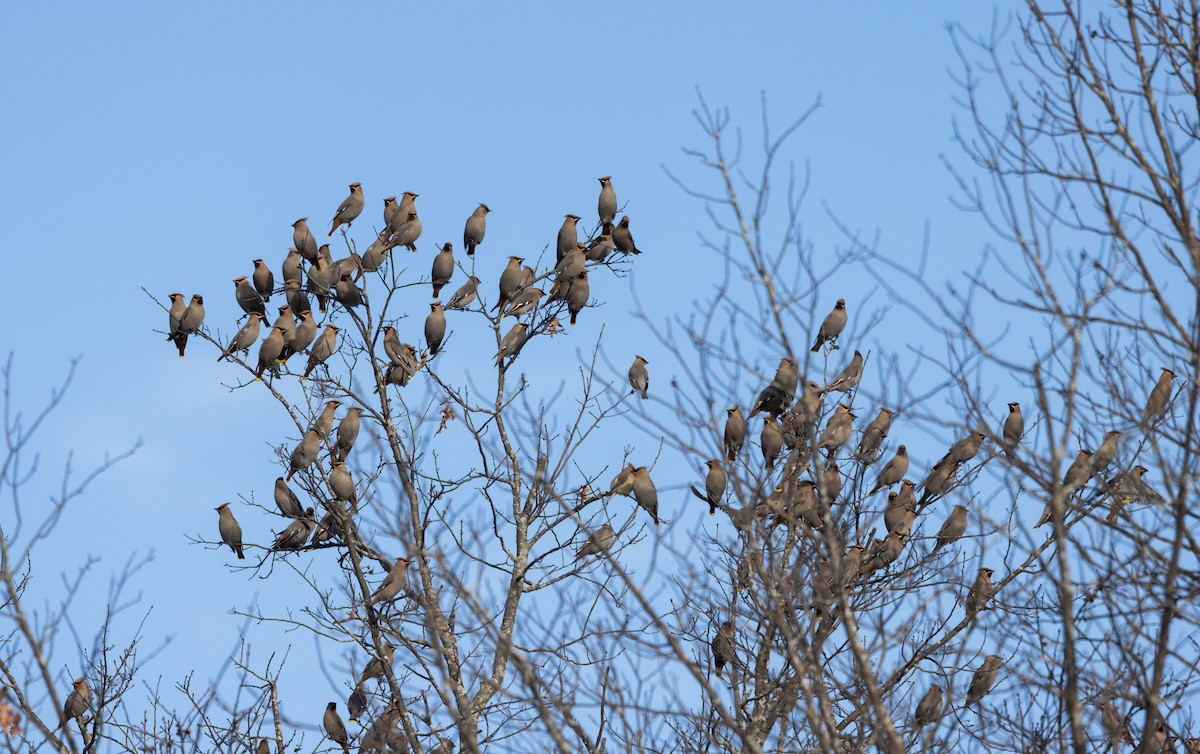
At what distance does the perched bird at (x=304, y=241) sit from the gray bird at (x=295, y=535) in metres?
2.80

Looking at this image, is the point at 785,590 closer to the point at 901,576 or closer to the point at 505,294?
the point at 901,576

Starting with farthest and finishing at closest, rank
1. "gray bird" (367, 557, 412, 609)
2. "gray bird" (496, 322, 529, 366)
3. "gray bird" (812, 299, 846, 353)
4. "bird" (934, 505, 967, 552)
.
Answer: "gray bird" (812, 299, 846, 353), "gray bird" (496, 322, 529, 366), "gray bird" (367, 557, 412, 609), "bird" (934, 505, 967, 552)

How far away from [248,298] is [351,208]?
1740mm

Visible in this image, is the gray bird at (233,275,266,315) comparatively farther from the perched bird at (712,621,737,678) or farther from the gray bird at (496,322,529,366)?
the perched bird at (712,621,737,678)

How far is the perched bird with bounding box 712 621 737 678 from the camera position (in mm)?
8945

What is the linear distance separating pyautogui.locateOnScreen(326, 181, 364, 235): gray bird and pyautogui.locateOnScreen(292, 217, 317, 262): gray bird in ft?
3.25

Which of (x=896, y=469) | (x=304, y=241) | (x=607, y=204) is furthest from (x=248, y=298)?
(x=896, y=469)

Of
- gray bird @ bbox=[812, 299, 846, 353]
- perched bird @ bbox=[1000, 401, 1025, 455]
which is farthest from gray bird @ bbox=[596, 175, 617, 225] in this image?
perched bird @ bbox=[1000, 401, 1025, 455]

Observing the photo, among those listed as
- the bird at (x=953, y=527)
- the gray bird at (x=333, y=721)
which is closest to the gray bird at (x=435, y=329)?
the gray bird at (x=333, y=721)

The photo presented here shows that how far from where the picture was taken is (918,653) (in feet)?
30.4

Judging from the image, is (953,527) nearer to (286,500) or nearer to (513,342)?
(513,342)

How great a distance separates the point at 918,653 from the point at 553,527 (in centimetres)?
345

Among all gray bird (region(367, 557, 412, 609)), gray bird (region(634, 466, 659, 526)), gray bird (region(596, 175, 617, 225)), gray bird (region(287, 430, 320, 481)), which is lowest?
gray bird (region(367, 557, 412, 609))

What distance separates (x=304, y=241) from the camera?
14.3 meters
